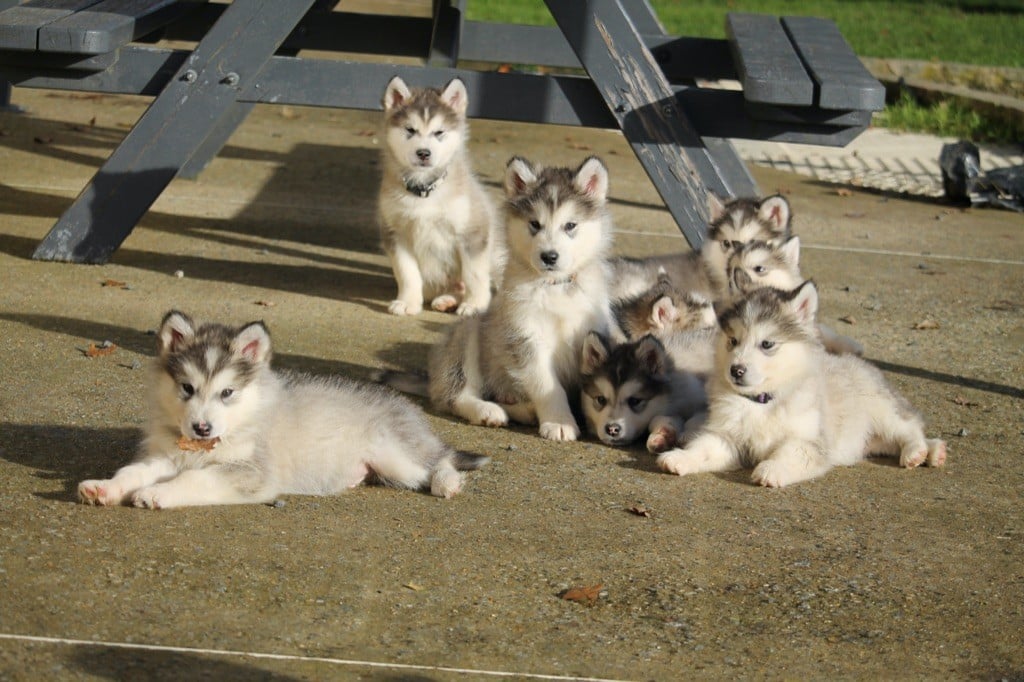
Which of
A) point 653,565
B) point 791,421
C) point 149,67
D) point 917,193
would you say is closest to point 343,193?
point 149,67

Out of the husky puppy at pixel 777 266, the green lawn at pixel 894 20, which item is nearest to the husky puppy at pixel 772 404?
the husky puppy at pixel 777 266

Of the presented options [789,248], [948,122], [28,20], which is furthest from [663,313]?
[948,122]

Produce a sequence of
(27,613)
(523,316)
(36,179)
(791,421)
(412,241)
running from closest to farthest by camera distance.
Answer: (27,613) → (791,421) → (523,316) → (412,241) → (36,179)

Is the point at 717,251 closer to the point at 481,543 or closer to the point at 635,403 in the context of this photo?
the point at 635,403

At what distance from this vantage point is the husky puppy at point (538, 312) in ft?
22.0

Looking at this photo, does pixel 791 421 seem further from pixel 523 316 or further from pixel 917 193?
pixel 917 193

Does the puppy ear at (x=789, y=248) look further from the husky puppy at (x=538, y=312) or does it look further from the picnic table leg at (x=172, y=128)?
the picnic table leg at (x=172, y=128)

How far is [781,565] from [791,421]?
1.12 meters

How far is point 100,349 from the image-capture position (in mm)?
7199

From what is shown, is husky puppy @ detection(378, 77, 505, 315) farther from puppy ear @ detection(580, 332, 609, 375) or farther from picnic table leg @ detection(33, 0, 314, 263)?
puppy ear @ detection(580, 332, 609, 375)

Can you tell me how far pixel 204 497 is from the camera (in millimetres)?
5176

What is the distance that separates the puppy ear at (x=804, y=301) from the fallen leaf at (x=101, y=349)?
11.2ft

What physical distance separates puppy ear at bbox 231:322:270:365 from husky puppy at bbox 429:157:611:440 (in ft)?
5.12

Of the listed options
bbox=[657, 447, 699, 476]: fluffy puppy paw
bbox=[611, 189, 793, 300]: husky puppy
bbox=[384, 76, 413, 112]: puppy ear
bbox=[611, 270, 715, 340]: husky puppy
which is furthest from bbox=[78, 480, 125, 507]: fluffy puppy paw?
bbox=[384, 76, 413, 112]: puppy ear
